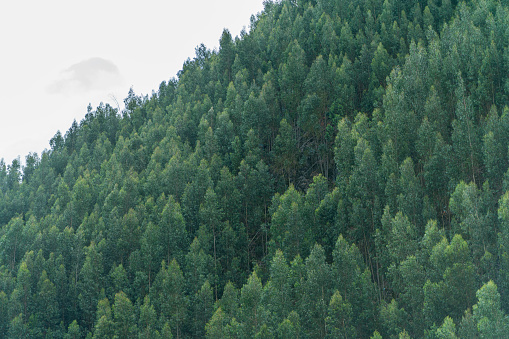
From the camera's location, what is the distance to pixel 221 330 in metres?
53.3

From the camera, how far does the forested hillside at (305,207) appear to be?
1994 inches

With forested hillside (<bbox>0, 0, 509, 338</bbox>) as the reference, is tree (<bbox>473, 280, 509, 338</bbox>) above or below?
below

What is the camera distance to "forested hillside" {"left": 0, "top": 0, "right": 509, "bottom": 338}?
5066 cm

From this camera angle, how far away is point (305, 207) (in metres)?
65.8

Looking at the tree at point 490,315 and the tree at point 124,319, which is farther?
the tree at point 124,319

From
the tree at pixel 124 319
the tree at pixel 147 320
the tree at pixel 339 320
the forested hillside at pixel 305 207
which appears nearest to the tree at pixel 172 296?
the forested hillside at pixel 305 207

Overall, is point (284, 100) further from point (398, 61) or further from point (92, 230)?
point (92, 230)

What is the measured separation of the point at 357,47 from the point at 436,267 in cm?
5921

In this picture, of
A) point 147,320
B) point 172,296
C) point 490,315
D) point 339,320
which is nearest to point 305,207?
point 339,320

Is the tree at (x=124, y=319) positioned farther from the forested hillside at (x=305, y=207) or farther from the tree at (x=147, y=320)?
the tree at (x=147, y=320)

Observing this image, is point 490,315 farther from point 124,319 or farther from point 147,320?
point 124,319

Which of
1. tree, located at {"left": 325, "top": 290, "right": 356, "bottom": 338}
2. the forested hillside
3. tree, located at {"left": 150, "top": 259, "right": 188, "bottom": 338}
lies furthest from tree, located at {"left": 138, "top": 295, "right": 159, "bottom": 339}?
tree, located at {"left": 325, "top": 290, "right": 356, "bottom": 338}

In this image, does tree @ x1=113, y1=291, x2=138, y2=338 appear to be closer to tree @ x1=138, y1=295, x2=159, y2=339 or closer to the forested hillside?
the forested hillside

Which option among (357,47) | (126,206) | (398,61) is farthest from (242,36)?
(126,206)
